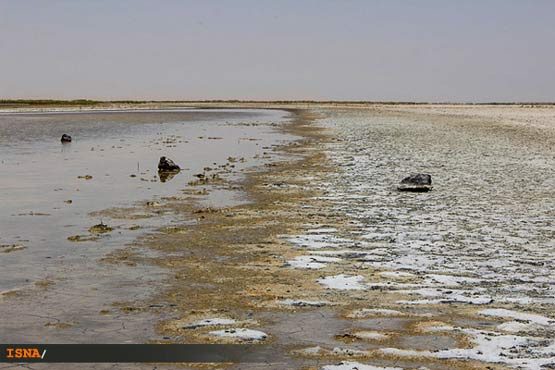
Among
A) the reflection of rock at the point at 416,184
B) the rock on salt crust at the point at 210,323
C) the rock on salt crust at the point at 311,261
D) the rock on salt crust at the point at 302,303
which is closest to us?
the rock on salt crust at the point at 210,323

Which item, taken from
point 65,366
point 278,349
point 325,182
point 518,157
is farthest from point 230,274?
point 518,157

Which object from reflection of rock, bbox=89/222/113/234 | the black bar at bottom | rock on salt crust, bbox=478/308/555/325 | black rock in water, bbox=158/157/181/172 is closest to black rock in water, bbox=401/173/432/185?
reflection of rock, bbox=89/222/113/234

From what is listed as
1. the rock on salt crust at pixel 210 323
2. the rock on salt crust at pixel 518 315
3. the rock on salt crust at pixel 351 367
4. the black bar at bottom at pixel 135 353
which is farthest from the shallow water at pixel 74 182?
the rock on salt crust at pixel 518 315

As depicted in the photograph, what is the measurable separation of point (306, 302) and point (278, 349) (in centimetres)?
160

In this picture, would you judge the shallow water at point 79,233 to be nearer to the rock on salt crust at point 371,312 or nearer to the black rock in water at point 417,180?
the rock on salt crust at point 371,312

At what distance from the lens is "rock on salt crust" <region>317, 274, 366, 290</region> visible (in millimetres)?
8773

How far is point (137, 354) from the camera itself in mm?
6363

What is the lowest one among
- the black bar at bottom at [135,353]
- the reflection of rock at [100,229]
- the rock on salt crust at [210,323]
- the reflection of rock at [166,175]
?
the reflection of rock at [166,175]

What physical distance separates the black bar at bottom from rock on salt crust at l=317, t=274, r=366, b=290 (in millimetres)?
2380

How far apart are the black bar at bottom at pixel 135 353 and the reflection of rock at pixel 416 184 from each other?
37.7 feet

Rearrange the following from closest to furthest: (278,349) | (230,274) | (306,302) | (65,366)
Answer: (65,366)
(278,349)
(306,302)
(230,274)

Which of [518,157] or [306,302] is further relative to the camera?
[518,157]

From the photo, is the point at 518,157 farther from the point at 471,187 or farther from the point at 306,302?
the point at 306,302

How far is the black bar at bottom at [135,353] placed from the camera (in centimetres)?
625
